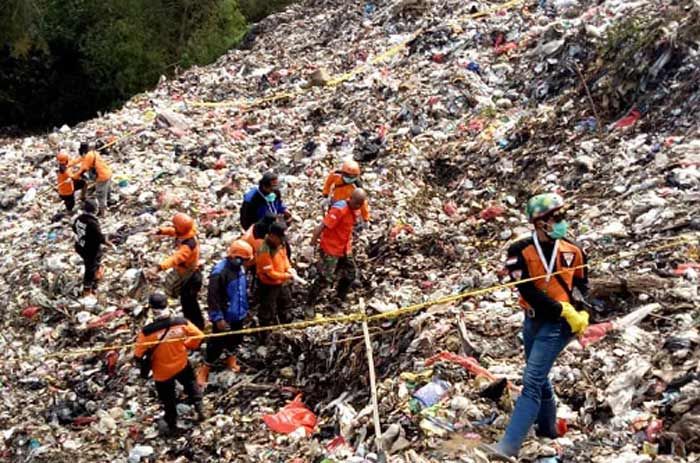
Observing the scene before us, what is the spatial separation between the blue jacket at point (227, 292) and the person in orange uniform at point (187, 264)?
0.42 metres

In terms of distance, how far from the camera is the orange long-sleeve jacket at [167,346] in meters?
5.30

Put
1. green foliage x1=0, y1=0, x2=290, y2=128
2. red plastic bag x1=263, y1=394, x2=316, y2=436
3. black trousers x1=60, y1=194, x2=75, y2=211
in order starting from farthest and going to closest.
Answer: green foliage x1=0, y1=0, x2=290, y2=128, black trousers x1=60, y1=194, x2=75, y2=211, red plastic bag x1=263, y1=394, x2=316, y2=436

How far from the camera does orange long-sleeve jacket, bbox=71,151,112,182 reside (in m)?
9.34

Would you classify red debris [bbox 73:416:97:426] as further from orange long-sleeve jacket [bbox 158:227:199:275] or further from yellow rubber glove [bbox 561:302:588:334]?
yellow rubber glove [bbox 561:302:588:334]

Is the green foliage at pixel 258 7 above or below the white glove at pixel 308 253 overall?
above

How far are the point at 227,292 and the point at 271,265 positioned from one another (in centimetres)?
42

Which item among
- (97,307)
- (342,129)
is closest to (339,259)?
(97,307)

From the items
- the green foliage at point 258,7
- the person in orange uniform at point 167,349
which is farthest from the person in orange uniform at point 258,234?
the green foliage at point 258,7

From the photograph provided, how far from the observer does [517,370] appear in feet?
16.1

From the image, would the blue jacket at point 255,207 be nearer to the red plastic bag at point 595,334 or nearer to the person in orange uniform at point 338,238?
the person in orange uniform at point 338,238

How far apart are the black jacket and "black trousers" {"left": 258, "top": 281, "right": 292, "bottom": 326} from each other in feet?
7.47

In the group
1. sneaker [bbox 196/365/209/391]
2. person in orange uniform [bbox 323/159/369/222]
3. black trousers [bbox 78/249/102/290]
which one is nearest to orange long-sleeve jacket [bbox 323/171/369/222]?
person in orange uniform [bbox 323/159/369/222]

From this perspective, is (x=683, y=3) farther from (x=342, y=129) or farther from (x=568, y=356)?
(x=568, y=356)

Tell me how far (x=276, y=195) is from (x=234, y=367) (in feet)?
5.27
